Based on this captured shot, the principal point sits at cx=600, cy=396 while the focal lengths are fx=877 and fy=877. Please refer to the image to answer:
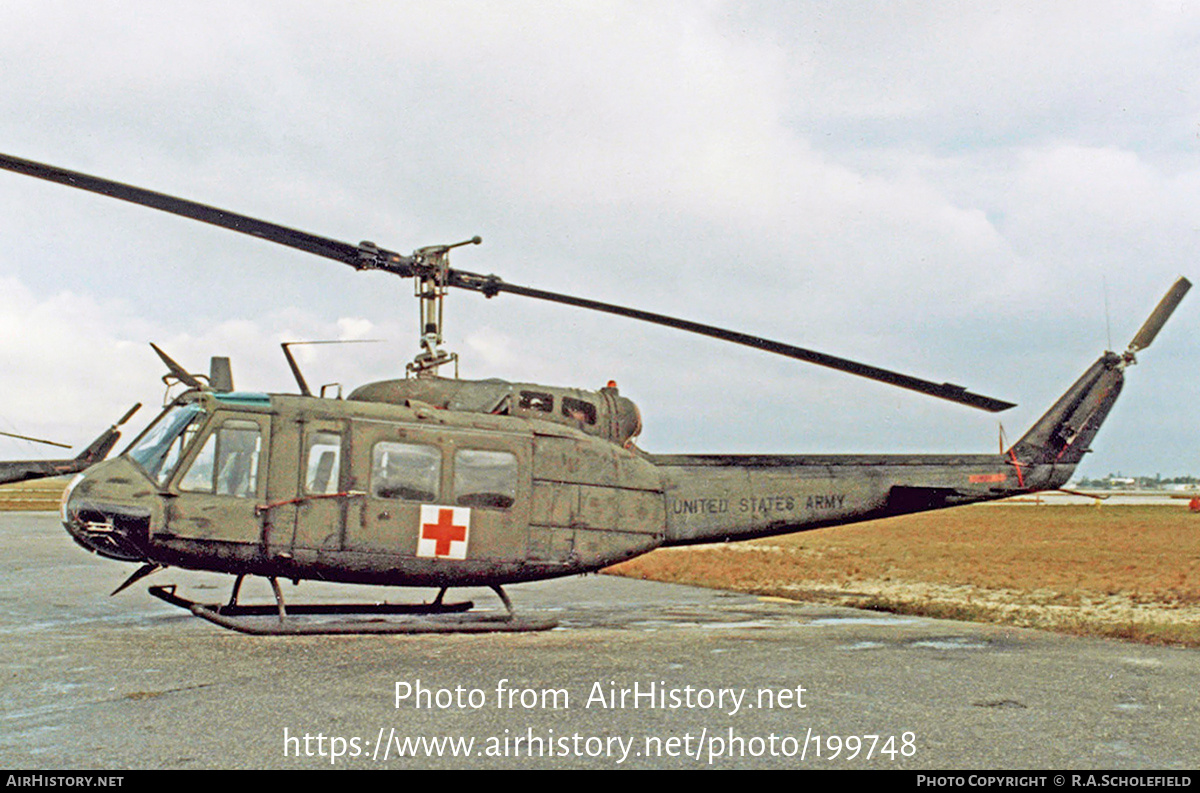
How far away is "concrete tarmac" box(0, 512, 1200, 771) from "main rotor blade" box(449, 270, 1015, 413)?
3.07 meters

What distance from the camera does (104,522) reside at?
360 inches

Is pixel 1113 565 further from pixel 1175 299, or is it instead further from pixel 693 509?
pixel 693 509

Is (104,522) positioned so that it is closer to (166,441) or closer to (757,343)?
(166,441)

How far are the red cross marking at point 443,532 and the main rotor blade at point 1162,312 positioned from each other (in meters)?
10.4

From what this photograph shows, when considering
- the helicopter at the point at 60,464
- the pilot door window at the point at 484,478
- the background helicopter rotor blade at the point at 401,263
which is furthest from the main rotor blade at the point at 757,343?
the helicopter at the point at 60,464

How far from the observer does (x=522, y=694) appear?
7785 millimetres

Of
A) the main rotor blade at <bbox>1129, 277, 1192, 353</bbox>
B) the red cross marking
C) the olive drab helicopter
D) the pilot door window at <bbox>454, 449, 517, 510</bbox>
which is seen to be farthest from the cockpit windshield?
the main rotor blade at <bbox>1129, 277, 1192, 353</bbox>

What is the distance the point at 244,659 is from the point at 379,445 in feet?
8.82

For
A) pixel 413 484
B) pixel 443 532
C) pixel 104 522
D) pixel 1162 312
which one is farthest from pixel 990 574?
pixel 104 522

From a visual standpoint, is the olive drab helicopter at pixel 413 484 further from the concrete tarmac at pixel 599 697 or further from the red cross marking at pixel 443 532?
the concrete tarmac at pixel 599 697

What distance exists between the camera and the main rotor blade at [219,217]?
769 centimetres

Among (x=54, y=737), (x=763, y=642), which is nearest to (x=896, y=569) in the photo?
(x=763, y=642)

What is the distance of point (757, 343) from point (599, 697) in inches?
195
